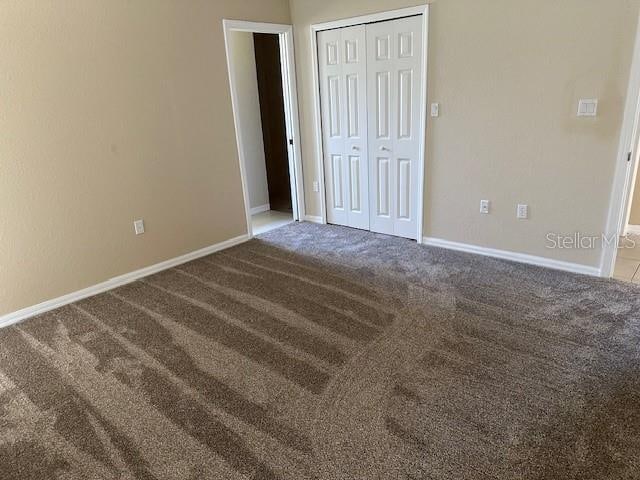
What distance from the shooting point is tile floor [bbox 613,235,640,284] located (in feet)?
10.8

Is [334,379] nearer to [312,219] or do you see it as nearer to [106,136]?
Result: [106,136]

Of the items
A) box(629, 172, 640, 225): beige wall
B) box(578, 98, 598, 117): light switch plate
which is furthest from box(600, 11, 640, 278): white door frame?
box(629, 172, 640, 225): beige wall

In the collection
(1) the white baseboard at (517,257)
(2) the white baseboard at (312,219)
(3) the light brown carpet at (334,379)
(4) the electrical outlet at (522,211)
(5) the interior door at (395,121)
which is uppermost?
(5) the interior door at (395,121)

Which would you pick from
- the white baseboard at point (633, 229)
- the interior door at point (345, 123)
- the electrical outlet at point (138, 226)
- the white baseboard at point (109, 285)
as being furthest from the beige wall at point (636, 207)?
the electrical outlet at point (138, 226)

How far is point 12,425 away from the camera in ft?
6.70

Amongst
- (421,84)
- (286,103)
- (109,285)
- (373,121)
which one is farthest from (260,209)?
(421,84)

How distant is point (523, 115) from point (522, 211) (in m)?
0.77

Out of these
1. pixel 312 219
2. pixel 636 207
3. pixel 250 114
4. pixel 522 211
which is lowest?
pixel 312 219

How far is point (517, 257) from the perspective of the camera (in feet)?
12.0

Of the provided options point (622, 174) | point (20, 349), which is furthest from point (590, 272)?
point (20, 349)

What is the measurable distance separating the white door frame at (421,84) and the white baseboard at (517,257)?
0.71 ft

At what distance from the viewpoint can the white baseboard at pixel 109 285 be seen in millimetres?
3102

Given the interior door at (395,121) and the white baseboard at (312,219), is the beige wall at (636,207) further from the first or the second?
the white baseboard at (312,219)

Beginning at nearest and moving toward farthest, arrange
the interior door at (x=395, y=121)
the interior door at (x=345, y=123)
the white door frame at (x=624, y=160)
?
the white door frame at (x=624, y=160), the interior door at (x=395, y=121), the interior door at (x=345, y=123)
